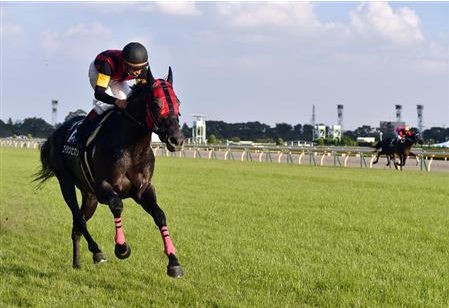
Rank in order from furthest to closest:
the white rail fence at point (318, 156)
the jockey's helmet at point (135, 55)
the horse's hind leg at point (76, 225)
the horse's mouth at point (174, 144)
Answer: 1. the white rail fence at point (318, 156)
2. the horse's hind leg at point (76, 225)
3. the jockey's helmet at point (135, 55)
4. the horse's mouth at point (174, 144)

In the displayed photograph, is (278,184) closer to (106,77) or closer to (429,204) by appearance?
(429,204)

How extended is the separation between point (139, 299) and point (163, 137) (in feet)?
4.64

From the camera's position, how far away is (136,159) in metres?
5.73

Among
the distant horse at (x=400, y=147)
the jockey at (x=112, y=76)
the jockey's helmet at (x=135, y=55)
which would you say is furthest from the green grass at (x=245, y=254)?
the distant horse at (x=400, y=147)

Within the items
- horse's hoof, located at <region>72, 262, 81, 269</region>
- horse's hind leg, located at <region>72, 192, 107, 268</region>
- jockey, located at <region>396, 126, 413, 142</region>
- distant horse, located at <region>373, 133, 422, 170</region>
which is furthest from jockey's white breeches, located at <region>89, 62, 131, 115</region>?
jockey, located at <region>396, 126, 413, 142</region>

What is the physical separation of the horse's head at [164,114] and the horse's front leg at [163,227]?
25.7 inches

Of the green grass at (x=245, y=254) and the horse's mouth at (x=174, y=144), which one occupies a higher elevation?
the horse's mouth at (x=174, y=144)

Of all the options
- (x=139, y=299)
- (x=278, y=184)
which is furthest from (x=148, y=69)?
(x=278, y=184)

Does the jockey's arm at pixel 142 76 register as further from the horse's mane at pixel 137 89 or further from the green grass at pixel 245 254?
the green grass at pixel 245 254

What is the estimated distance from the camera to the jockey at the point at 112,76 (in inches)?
235

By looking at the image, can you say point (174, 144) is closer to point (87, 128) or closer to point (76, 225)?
point (87, 128)

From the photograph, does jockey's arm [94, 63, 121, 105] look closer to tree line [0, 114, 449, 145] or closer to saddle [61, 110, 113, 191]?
saddle [61, 110, 113, 191]

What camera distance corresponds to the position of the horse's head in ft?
17.0

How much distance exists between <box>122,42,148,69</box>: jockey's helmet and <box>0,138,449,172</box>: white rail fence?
76.7 feet
